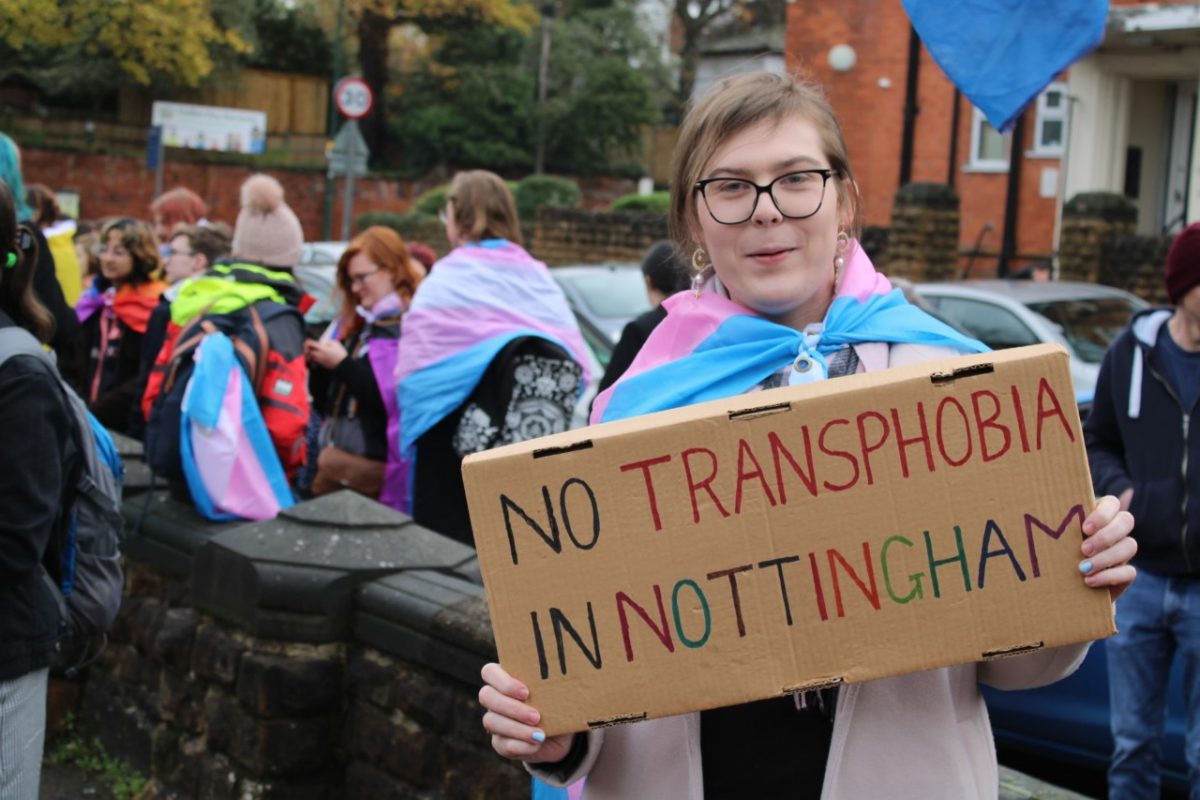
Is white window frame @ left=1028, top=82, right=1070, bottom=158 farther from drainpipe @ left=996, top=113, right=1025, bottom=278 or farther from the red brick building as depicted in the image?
drainpipe @ left=996, top=113, right=1025, bottom=278

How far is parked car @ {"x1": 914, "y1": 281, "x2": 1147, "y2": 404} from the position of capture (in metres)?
11.5

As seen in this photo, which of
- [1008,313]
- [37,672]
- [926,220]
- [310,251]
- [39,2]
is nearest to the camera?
[37,672]

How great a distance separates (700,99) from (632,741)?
3.45 ft

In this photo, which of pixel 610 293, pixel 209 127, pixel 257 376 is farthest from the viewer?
pixel 209 127

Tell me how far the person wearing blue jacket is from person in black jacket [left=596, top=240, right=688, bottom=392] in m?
1.52

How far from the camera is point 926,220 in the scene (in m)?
20.1

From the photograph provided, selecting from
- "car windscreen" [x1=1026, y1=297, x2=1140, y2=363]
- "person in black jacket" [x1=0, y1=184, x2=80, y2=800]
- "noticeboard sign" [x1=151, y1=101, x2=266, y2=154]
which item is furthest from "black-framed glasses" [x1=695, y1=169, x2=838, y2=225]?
"noticeboard sign" [x1=151, y1=101, x2=266, y2=154]

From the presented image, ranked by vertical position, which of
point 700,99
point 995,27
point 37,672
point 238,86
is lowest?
point 37,672

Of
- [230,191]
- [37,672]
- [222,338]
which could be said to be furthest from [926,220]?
[230,191]

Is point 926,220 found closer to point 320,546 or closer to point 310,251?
point 310,251

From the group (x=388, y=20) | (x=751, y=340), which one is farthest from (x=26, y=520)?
(x=388, y=20)

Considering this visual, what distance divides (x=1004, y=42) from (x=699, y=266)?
141cm

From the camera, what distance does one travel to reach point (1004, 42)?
341 cm

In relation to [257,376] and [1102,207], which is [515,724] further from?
[1102,207]
